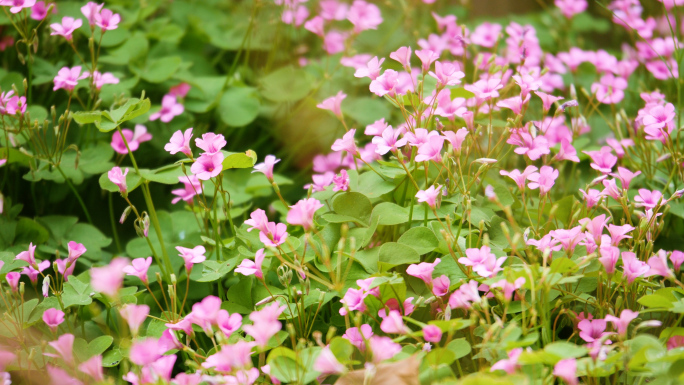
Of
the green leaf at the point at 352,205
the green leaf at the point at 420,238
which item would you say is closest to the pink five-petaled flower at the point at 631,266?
the green leaf at the point at 420,238

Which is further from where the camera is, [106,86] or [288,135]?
[288,135]

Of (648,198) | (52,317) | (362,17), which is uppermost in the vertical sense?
(362,17)

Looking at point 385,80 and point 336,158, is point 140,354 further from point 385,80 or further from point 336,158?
point 336,158

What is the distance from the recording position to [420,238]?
105 cm

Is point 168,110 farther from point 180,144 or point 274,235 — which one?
point 274,235

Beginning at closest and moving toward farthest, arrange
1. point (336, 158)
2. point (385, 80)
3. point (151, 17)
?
point (385, 80) < point (336, 158) < point (151, 17)

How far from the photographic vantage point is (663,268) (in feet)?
2.96

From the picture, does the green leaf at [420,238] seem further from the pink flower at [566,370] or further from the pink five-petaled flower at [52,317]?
the pink five-petaled flower at [52,317]

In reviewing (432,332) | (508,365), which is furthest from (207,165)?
(508,365)

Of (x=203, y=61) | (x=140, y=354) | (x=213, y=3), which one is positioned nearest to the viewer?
(x=140, y=354)

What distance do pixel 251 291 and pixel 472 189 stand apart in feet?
1.71

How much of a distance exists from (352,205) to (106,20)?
77 cm

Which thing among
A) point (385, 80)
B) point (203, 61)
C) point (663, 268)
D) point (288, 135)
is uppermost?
point (385, 80)

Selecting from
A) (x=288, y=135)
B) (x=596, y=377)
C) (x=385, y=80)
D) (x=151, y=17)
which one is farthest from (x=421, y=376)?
(x=151, y=17)
